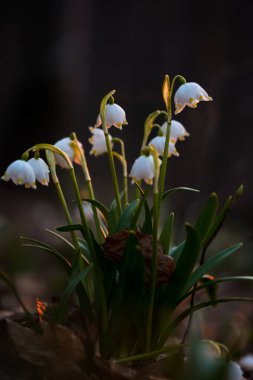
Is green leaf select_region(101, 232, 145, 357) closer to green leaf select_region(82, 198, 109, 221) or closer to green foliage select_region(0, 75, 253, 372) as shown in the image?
green foliage select_region(0, 75, 253, 372)

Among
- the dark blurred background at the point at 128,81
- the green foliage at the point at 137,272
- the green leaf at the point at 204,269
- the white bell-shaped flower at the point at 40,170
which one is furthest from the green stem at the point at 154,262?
the dark blurred background at the point at 128,81

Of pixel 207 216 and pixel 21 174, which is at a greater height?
pixel 21 174

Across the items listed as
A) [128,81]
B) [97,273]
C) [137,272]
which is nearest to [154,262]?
[137,272]

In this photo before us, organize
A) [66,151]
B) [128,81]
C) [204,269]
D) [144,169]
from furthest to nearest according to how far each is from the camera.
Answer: [128,81]
[66,151]
[204,269]
[144,169]

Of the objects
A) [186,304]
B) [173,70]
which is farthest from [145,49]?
[186,304]

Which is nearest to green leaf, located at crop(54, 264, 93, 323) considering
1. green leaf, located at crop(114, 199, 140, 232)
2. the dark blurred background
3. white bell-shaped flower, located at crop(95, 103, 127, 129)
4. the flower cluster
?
green leaf, located at crop(114, 199, 140, 232)

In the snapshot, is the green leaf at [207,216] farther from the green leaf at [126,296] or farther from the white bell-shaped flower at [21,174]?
the white bell-shaped flower at [21,174]

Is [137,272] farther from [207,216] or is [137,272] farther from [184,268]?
[207,216]

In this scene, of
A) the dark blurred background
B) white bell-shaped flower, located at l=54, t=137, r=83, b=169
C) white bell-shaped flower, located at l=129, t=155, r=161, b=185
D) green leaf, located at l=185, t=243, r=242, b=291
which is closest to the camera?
white bell-shaped flower, located at l=129, t=155, r=161, b=185
